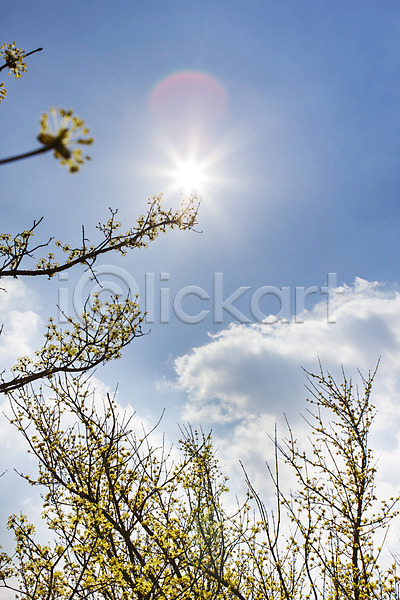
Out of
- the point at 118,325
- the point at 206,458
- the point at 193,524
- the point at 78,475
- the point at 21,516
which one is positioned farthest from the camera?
the point at 206,458

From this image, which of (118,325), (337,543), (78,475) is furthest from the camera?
(337,543)

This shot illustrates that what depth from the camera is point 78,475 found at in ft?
23.0

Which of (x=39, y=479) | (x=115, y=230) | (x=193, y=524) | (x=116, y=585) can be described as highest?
(x=115, y=230)

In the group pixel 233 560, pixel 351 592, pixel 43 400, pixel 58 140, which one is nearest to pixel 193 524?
pixel 233 560

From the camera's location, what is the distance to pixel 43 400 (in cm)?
807

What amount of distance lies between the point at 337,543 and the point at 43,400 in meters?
7.72

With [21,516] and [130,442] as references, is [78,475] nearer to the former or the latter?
[130,442]

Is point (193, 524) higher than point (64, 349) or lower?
lower

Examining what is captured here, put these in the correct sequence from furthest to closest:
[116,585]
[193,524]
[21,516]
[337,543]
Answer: [21,516] → [337,543] → [193,524] → [116,585]

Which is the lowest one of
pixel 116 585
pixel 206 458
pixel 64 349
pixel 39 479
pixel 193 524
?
pixel 116 585

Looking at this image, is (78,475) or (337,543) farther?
(337,543)

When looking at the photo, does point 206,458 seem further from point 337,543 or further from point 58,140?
point 58,140

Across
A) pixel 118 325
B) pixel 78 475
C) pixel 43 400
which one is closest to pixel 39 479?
pixel 78 475

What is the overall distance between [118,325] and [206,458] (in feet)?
17.2
